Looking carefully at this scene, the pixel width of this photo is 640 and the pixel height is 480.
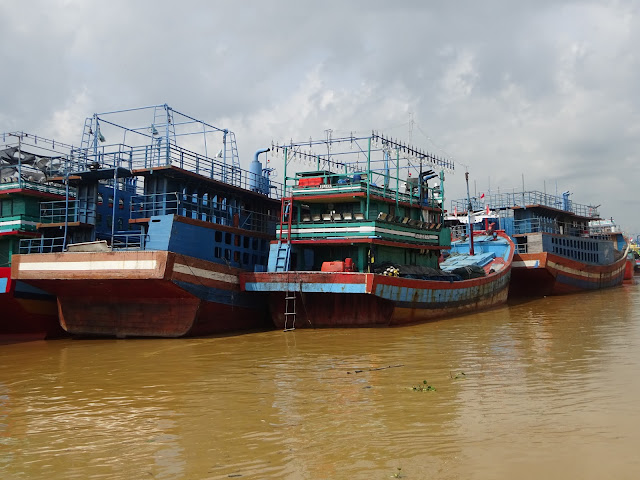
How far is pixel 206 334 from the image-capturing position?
18750 millimetres

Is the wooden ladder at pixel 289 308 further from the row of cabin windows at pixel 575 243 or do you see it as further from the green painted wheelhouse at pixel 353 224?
the row of cabin windows at pixel 575 243

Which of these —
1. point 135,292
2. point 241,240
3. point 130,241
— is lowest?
point 135,292

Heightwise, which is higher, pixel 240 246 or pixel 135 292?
pixel 240 246

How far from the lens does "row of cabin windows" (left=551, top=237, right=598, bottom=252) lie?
3598 cm

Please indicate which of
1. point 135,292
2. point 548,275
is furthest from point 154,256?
point 548,275

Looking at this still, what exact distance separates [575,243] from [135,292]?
1228 inches

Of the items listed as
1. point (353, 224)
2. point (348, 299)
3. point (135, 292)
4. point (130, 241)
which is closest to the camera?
point (135, 292)

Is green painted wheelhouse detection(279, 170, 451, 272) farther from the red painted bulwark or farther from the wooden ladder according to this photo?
the red painted bulwark

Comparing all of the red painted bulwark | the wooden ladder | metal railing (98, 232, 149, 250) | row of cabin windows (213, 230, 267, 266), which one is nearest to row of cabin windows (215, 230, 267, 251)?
row of cabin windows (213, 230, 267, 266)

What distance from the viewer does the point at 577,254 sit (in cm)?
3853

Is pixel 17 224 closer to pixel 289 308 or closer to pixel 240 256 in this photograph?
pixel 240 256

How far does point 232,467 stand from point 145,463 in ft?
3.41

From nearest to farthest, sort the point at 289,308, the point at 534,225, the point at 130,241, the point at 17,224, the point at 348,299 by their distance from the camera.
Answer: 1. the point at 348,299
2. the point at 289,308
3. the point at 130,241
4. the point at 17,224
5. the point at 534,225

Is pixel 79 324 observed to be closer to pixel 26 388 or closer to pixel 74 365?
pixel 74 365
